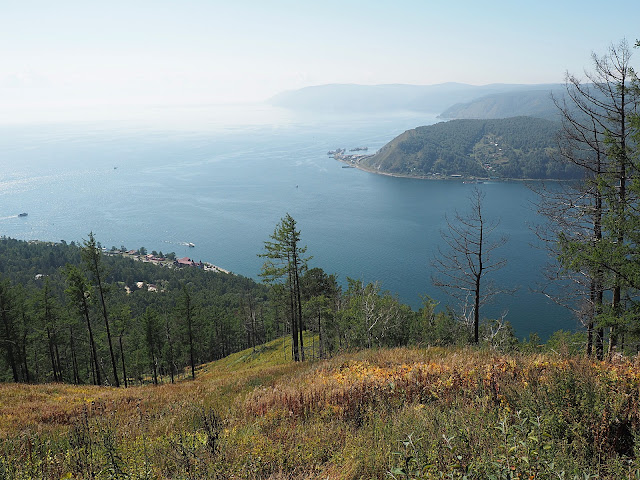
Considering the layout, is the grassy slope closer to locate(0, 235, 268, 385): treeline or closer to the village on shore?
locate(0, 235, 268, 385): treeline

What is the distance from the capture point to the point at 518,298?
67.4 metres

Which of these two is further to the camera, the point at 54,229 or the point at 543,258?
the point at 54,229

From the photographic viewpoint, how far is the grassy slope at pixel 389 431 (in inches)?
134

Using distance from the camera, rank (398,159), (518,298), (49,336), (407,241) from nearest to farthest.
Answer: (49,336), (518,298), (407,241), (398,159)

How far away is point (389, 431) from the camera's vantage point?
4.39 metres

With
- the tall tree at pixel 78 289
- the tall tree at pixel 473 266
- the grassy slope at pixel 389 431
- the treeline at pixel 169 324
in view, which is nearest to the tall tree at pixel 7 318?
the treeline at pixel 169 324

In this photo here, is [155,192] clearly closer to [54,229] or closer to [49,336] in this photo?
[54,229]

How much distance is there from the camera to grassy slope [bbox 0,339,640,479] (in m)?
3.40

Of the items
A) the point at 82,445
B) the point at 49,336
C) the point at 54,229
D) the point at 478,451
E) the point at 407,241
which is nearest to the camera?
the point at 478,451

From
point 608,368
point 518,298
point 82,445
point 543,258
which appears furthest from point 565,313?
point 82,445

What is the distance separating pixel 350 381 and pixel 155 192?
16658 centimetres

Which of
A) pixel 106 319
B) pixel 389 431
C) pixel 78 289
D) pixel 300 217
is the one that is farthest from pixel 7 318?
pixel 300 217

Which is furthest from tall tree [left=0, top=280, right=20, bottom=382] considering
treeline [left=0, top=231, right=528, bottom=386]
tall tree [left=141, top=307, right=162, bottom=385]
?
tall tree [left=141, top=307, right=162, bottom=385]

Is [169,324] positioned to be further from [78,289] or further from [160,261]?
[160,261]
